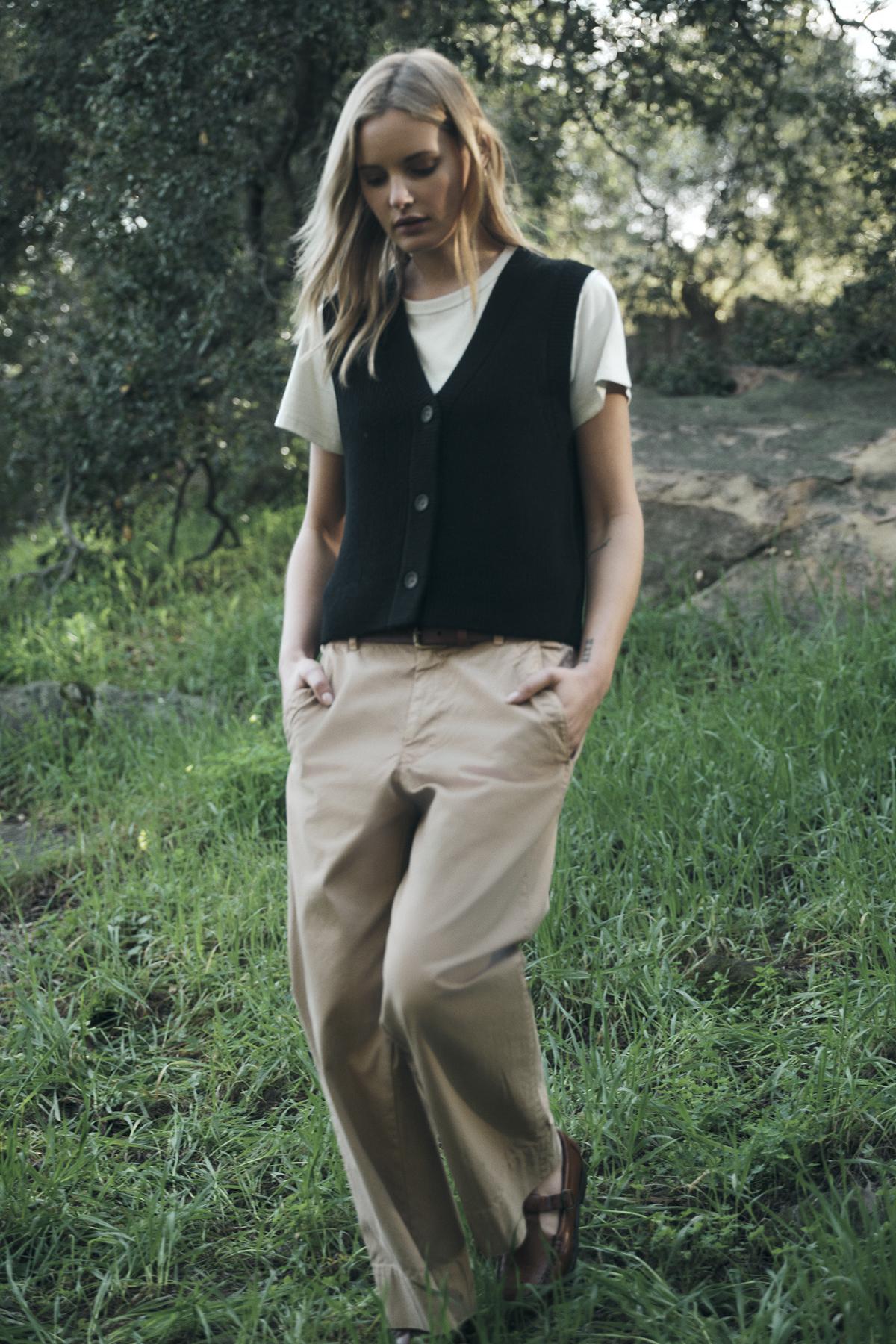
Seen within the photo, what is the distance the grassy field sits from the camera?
2191 millimetres

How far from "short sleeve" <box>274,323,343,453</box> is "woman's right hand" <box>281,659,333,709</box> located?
16.7 inches

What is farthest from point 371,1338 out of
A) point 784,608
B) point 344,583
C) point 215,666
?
point 215,666

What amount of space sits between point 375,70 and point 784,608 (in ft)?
11.4

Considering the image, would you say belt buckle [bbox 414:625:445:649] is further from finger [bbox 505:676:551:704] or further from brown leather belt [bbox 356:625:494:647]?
finger [bbox 505:676:551:704]

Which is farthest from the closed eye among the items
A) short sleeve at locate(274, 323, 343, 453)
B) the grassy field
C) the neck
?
the grassy field

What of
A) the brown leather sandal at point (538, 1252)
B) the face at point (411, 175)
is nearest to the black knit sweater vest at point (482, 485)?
the face at point (411, 175)

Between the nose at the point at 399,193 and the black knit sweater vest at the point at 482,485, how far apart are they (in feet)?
0.67

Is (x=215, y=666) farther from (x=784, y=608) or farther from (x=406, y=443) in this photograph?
(x=406, y=443)

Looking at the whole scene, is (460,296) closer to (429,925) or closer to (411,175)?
(411,175)

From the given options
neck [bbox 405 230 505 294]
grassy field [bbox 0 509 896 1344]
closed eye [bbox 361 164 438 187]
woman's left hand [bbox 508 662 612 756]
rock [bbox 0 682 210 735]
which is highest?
closed eye [bbox 361 164 438 187]

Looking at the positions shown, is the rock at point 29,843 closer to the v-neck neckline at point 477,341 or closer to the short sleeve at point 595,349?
the v-neck neckline at point 477,341

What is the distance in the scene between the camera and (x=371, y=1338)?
6.84 feet

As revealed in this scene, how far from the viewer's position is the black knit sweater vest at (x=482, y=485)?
197 cm

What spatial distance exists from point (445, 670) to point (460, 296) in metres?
0.65
